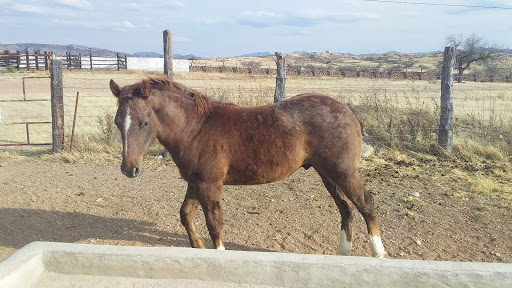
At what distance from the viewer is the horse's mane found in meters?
4.18

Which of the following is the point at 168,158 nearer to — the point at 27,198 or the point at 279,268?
the point at 27,198

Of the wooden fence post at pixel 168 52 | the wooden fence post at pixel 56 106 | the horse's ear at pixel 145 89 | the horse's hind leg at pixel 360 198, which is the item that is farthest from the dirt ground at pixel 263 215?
the wooden fence post at pixel 168 52

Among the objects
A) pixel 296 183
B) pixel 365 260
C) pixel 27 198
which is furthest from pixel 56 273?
pixel 296 183

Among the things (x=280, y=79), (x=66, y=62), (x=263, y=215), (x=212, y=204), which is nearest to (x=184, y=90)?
(x=212, y=204)

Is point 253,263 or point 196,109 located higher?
point 196,109

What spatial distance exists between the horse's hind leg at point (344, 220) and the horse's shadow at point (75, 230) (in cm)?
100

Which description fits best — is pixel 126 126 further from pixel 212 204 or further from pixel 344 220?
pixel 344 220

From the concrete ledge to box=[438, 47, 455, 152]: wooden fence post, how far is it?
6.10 meters

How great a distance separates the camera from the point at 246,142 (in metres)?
4.13

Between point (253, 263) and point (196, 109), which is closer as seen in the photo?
point (253, 263)

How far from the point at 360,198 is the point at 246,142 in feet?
4.06

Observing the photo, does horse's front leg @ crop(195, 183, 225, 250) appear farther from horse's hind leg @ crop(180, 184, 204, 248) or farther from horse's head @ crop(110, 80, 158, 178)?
horse's head @ crop(110, 80, 158, 178)

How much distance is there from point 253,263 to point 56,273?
4.95ft

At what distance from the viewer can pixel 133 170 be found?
377 cm
